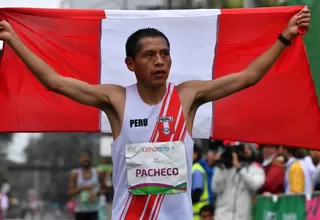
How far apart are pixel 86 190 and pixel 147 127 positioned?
36.4ft

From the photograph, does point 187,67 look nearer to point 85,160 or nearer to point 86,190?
point 85,160

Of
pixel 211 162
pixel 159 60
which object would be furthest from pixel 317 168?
pixel 159 60

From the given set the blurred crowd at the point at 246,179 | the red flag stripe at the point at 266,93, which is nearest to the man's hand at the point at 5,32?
the red flag stripe at the point at 266,93

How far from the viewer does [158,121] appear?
718 centimetres

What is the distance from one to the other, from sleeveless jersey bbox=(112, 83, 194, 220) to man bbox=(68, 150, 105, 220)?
1071 centimetres

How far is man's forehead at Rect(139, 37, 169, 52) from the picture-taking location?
7.29 meters

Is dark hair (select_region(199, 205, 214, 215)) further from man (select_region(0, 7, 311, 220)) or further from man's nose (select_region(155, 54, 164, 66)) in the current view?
man's nose (select_region(155, 54, 164, 66))

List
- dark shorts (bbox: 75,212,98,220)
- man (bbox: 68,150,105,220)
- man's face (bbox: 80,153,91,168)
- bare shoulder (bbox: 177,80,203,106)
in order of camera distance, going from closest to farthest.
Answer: bare shoulder (bbox: 177,80,203,106) → man's face (bbox: 80,153,91,168) → man (bbox: 68,150,105,220) → dark shorts (bbox: 75,212,98,220)

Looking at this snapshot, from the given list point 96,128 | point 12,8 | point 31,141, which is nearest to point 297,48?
point 96,128

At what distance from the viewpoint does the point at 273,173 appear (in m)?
15.2

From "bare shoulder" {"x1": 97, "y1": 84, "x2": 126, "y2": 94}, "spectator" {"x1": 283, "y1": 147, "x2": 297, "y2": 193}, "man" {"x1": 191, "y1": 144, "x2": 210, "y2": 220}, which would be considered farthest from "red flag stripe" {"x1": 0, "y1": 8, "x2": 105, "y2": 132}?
"spectator" {"x1": 283, "y1": 147, "x2": 297, "y2": 193}

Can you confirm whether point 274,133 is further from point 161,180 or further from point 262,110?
point 161,180

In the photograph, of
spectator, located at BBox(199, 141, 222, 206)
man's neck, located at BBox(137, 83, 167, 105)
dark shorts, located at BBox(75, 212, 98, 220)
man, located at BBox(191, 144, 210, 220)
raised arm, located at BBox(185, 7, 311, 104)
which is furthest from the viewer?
dark shorts, located at BBox(75, 212, 98, 220)

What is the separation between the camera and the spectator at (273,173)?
49.9 feet
